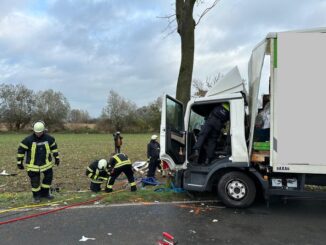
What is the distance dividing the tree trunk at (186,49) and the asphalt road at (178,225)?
496 cm

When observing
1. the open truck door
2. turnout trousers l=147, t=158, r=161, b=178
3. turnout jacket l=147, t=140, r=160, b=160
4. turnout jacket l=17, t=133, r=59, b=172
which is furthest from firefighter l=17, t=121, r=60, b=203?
turnout jacket l=147, t=140, r=160, b=160

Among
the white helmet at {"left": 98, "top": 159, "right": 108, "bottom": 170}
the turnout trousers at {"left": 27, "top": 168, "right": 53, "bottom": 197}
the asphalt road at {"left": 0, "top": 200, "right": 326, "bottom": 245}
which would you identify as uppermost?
the white helmet at {"left": 98, "top": 159, "right": 108, "bottom": 170}

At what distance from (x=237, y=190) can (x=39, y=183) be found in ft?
13.4

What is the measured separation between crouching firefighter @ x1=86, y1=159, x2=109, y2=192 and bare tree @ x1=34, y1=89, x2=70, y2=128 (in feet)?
209

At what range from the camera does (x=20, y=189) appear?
10.1m

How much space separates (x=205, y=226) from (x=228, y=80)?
2992 mm

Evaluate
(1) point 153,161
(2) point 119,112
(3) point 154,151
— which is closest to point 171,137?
(1) point 153,161

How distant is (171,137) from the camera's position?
24.8ft

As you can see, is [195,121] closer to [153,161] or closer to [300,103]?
[300,103]

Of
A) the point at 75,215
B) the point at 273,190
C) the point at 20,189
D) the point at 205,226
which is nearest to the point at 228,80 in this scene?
the point at 273,190

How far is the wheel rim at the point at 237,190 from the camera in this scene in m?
6.73

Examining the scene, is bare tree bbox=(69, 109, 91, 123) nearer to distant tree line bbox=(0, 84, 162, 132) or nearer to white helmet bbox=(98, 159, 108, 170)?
distant tree line bbox=(0, 84, 162, 132)

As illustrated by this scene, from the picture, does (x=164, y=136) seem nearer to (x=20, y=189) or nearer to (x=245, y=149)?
(x=245, y=149)

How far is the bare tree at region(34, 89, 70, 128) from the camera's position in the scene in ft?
232
